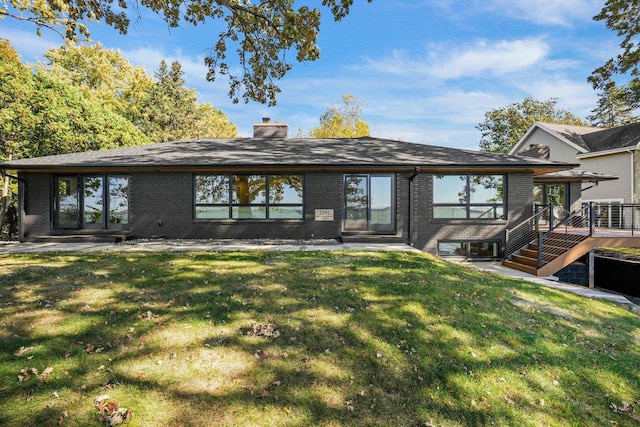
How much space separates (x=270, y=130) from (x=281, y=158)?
5.40 m

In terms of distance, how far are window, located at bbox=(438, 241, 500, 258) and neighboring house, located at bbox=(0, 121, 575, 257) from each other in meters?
0.15

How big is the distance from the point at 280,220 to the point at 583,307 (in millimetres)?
8830

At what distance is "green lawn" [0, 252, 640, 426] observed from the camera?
8.81 ft

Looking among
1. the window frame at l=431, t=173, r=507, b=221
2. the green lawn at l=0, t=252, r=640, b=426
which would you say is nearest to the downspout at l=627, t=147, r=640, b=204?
the window frame at l=431, t=173, r=507, b=221

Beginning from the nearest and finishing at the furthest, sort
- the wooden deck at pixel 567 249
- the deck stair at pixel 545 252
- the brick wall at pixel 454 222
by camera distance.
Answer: the wooden deck at pixel 567 249 → the deck stair at pixel 545 252 → the brick wall at pixel 454 222

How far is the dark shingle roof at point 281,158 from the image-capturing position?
10.7 meters

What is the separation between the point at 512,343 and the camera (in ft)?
13.2

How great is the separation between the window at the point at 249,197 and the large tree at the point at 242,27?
3.81 m

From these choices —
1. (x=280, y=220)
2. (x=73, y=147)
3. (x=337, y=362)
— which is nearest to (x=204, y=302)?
(x=337, y=362)

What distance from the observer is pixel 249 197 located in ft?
38.0

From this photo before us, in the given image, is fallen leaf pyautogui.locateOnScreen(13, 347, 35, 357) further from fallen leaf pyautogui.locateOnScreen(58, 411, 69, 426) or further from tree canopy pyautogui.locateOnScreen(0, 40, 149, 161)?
tree canopy pyautogui.locateOnScreen(0, 40, 149, 161)

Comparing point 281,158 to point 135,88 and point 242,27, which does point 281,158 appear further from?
point 135,88

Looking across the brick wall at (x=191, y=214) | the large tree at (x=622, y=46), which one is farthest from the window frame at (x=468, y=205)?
the large tree at (x=622, y=46)

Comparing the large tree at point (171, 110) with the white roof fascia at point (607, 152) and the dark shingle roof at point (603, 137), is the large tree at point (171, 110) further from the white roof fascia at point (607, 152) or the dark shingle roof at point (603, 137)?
the dark shingle roof at point (603, 137)
